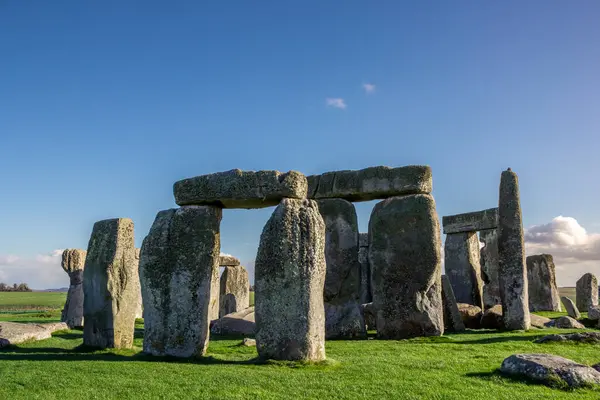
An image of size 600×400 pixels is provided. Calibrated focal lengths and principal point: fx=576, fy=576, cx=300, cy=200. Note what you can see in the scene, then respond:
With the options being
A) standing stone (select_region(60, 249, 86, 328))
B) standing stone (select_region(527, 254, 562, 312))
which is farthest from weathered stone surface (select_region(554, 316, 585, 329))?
standing stone (select_region(60, 249, 86, 328))

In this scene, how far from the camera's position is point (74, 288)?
19.0 m

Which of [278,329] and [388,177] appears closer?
[278,329]

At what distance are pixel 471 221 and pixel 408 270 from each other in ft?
29.8

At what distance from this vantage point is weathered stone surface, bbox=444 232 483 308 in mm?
21812

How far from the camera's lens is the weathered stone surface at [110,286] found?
11867mm

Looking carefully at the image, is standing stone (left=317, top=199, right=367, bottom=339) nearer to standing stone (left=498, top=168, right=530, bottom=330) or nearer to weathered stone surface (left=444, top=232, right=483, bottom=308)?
standing stone (left=498, top=168, right=530, bottom=330)

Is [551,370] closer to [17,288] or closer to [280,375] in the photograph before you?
[280,375]

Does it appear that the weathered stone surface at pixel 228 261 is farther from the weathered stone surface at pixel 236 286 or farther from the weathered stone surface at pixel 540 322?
the weathered stone surface at pixel 540 322

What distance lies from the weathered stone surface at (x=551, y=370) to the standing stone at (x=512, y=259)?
7.65 metres

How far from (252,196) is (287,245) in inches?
52.8

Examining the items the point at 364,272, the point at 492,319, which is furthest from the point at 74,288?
the point at 492,319

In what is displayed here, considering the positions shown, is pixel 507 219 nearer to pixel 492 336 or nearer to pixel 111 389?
pixel 492 336

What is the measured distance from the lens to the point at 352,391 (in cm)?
752

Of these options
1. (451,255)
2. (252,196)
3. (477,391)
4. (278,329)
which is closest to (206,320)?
(278,329)
